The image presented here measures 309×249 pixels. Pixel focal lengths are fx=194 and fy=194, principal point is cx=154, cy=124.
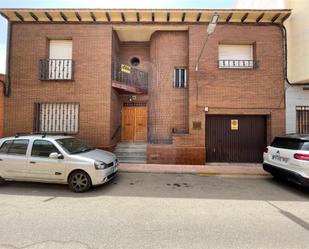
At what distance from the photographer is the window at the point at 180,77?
9930mm

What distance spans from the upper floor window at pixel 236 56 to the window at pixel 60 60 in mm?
7285

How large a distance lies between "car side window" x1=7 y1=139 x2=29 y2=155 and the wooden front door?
573 cm

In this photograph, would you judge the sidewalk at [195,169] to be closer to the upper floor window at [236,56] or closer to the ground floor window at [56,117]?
the ground floor window at [56,117]

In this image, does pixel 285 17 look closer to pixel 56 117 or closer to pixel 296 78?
pixel 296 78

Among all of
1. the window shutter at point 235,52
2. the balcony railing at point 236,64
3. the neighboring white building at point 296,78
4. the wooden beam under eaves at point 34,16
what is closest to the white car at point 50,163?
the wooden beam under eaves at point 34,16

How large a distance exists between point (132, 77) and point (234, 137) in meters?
6.05

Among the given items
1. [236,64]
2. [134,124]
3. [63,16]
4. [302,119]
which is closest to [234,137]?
[302,119]

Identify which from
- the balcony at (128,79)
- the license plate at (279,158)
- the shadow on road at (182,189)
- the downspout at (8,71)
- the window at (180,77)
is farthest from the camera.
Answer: the window at (180,77)

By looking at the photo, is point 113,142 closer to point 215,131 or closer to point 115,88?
point 115,88

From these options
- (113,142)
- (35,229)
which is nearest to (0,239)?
(35,229)

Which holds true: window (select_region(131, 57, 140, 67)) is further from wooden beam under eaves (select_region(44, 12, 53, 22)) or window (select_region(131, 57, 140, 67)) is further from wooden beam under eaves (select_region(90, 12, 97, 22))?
wooden beam under eaves (select_region(44, 12, 53, 22))

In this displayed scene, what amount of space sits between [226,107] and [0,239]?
8649 mm

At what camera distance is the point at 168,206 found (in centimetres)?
439

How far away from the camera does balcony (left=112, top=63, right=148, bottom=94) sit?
961 cm
